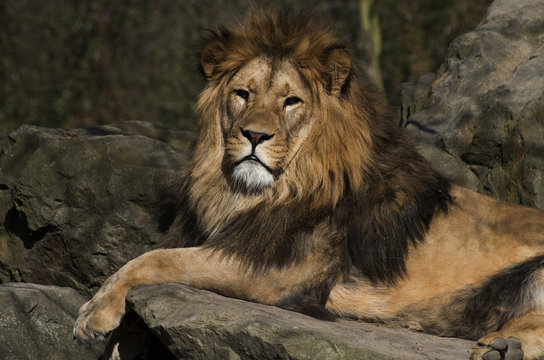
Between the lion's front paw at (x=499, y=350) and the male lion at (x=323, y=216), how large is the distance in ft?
1.06

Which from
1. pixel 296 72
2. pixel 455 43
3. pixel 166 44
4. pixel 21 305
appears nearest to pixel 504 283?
pixel 296 72

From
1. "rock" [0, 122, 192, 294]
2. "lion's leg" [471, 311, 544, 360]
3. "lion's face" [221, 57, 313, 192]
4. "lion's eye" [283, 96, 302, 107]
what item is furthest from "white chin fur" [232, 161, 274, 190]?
"rock" [0, 122, 192, 294]

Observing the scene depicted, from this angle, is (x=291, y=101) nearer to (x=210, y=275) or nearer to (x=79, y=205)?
(x=210, y=275)

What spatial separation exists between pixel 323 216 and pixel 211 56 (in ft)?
4.06

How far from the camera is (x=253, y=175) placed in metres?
4.47

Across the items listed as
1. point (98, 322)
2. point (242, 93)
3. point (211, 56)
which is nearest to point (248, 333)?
point (98, 322)

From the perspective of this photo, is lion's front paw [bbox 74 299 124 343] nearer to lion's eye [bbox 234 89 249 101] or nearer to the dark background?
lion's eye [bbox 234 89 249 101]

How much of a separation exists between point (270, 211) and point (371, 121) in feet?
2.84

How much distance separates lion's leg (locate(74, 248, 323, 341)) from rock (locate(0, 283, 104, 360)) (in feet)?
2.25

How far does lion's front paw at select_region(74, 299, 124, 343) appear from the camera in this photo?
4.17 metres

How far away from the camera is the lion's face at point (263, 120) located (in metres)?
4.44

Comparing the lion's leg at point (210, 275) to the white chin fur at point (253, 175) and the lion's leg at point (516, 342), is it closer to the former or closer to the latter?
the white chin fur at point (253, 175)

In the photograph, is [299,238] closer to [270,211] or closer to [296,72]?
[270,211]

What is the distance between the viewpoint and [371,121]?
4.90m
